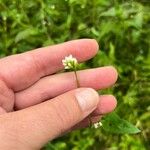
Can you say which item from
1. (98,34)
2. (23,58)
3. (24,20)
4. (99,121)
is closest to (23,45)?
(24,20)

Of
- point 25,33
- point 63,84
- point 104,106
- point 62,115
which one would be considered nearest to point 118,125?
point 104,106

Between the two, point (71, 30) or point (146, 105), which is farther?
point (71, 30)

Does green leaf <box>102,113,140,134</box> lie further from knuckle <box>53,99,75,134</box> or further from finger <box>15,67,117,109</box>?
knuckle <box>53,99,75,134</box>

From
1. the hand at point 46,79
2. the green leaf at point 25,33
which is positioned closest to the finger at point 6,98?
the hand at point 46,79

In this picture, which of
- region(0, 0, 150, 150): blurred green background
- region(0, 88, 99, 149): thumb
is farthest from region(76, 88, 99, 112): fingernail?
region(0, 0, 150, 150): blurred green background

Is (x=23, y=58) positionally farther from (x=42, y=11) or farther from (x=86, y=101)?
(x=42, y=11)

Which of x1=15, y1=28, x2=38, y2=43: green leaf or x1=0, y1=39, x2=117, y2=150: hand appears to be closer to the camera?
x1=0, y1=39, x2=117, y2=150: hand
